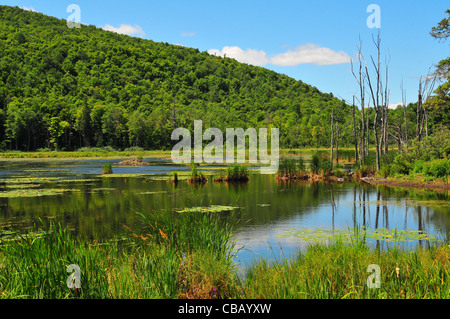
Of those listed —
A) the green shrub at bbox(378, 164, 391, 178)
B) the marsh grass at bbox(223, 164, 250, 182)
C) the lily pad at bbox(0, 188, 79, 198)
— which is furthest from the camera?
the green shrub at bbox(378, 164, 391, 178)

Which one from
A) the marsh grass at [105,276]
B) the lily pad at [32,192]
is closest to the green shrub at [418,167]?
the lily pad at [32,192]

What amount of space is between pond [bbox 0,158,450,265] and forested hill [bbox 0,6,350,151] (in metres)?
55.9

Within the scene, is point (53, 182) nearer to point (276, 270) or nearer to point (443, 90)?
point (276, 270)

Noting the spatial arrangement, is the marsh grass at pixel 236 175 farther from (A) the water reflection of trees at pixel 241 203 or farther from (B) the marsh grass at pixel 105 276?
(B) the marsh grass at pixel 105 276

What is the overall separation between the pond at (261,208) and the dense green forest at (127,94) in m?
44.5

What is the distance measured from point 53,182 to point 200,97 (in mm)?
105422

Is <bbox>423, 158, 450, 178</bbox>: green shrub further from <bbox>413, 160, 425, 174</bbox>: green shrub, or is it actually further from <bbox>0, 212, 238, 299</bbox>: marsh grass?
<bbox>0, 212, 238, 299</bbox>: marsh grass

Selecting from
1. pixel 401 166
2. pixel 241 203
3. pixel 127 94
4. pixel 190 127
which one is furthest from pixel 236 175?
pixel 127 94

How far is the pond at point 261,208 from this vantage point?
393 inches

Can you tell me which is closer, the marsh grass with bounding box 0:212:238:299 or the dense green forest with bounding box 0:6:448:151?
the marsh grass with bounding box 0:212:238:299

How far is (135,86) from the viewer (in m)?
116

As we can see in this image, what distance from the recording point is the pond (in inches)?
393

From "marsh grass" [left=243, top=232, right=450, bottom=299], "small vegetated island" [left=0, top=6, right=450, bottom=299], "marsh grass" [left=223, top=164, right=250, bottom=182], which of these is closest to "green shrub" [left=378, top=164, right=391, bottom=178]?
"small vegetated island" [left=0, top=6, right=450, bottom=299]
